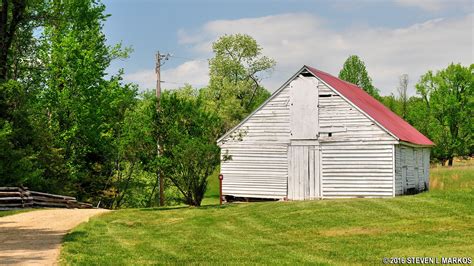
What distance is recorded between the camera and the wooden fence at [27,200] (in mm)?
24672

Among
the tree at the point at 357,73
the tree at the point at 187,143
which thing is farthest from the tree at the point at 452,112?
the tree at the point at 187,143

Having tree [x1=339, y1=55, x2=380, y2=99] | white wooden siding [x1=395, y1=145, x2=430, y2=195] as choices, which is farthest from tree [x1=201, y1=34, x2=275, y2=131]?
white wooden siding [x1=395, y1=145, x2=430, y2=195]

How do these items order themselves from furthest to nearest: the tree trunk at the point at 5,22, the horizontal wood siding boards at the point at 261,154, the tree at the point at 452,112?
the tree at the point at 452,112 → the tree trunk at the point at 5,22 → the horizontal wood siding boards at the point at 261,154

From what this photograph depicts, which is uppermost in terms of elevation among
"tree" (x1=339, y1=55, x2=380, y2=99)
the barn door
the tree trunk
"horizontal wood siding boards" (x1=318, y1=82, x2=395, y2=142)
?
"tree" (x1=339, y1=55, x2=380, y2=99)

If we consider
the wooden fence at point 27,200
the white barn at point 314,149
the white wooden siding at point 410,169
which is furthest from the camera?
the white wooden siding at point 410,169

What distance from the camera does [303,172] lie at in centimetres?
2881

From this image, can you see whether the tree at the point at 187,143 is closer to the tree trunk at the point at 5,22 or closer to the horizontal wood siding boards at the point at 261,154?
the horizontal wood siding boards at the point at 261,154

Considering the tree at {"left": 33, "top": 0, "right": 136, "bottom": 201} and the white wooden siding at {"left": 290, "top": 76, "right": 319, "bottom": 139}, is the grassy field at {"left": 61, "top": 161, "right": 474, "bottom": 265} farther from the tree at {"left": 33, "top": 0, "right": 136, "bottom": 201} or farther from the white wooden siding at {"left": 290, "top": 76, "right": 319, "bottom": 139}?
the tree at {"left": 33, "top": 0, "right": 136, "bottom": 201}

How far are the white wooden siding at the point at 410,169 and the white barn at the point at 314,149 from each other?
56 millimetres

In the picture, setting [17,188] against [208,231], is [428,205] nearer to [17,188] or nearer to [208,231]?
[208,231]

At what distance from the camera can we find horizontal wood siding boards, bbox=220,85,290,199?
1157 inches

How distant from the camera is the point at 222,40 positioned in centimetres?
7100

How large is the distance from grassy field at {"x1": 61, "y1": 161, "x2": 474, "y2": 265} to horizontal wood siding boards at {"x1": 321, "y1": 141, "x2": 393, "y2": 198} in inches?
173

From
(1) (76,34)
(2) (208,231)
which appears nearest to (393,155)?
(2) (208,231)
